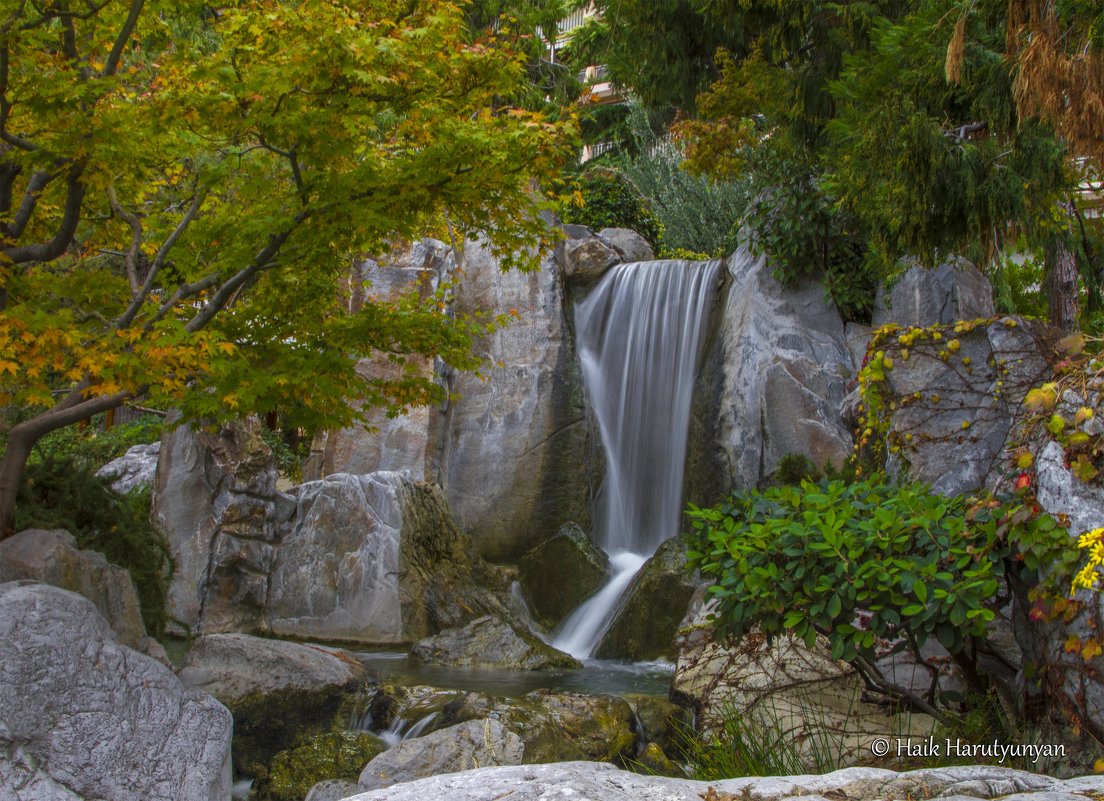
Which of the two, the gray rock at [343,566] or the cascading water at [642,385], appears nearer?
the gray rock at [343,566]

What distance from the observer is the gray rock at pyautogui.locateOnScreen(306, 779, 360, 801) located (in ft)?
21.2

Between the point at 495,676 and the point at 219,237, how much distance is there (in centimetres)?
499

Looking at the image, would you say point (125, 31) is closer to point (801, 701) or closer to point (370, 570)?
point (801, 701)

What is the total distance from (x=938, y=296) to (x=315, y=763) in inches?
364

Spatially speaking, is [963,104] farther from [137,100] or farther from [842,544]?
[137,100]

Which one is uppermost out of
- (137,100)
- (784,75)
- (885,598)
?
(784,75)

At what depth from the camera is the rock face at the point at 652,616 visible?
11.0 metres

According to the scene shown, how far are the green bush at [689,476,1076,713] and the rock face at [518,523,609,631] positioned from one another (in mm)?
7458

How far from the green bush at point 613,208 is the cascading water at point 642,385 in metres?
4.73

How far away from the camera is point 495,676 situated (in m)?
9.65

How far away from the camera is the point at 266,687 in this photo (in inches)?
299

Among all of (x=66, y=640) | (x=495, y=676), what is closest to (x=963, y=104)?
(x=495, y=676)

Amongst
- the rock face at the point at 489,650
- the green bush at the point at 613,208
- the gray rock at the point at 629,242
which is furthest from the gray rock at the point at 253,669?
the green bush at the point at 613,208

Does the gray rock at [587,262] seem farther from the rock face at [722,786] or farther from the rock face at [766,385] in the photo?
the rock face at [722,786]
